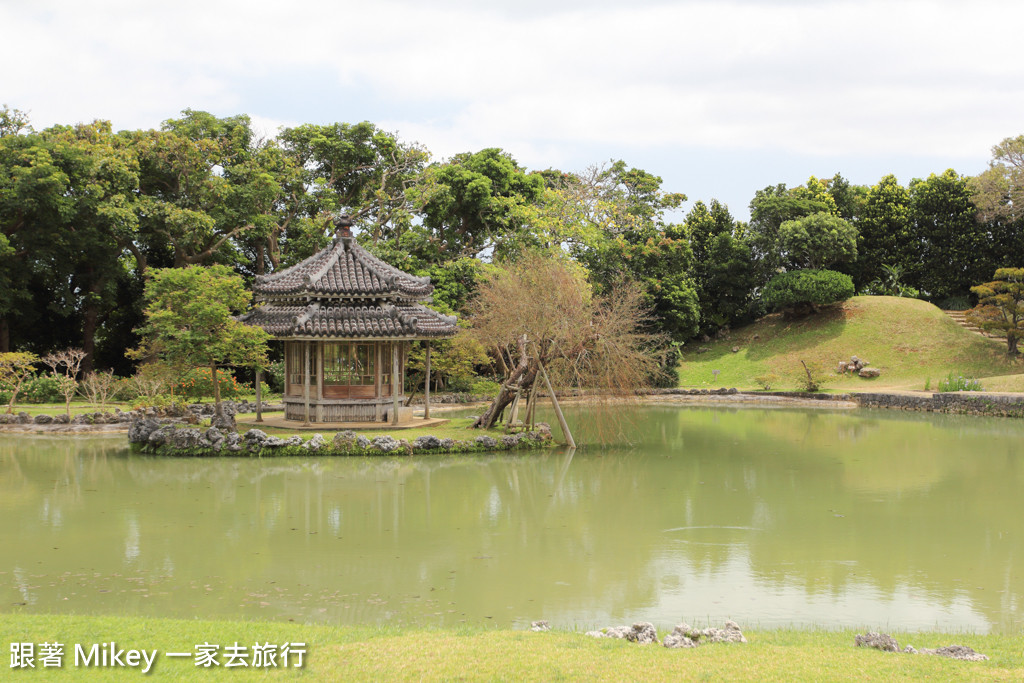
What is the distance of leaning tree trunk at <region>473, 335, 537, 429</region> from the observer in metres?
16.9

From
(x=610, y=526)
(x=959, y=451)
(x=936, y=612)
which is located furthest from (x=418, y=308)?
(x=936, y=612)

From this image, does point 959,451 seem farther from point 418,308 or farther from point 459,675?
point 459,675

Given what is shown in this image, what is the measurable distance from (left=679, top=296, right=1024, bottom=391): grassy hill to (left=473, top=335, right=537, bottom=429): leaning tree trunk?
1540 cm

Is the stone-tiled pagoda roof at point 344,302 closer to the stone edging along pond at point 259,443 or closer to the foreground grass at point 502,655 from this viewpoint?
the stone edging along pond at point 259,443

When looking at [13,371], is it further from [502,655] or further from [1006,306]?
[1006,306]

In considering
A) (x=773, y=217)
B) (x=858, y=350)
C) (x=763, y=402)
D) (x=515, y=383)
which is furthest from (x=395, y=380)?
(x=773, y=217)

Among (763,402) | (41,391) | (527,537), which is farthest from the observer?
(763,402)

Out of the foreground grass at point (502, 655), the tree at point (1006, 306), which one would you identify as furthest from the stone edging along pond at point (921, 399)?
the foreground grass at point (502, 655)

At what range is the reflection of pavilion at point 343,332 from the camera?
1783cm

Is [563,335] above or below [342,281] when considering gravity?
below

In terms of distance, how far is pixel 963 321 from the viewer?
3234 cm

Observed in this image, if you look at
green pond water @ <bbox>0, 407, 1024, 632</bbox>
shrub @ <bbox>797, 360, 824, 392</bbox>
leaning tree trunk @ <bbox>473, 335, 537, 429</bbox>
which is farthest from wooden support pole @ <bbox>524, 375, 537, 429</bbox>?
shrub @ <bbox>797, 360, 824, 392</bbox>

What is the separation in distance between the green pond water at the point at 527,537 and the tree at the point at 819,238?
18.5 m

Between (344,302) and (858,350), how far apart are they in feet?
72.0
